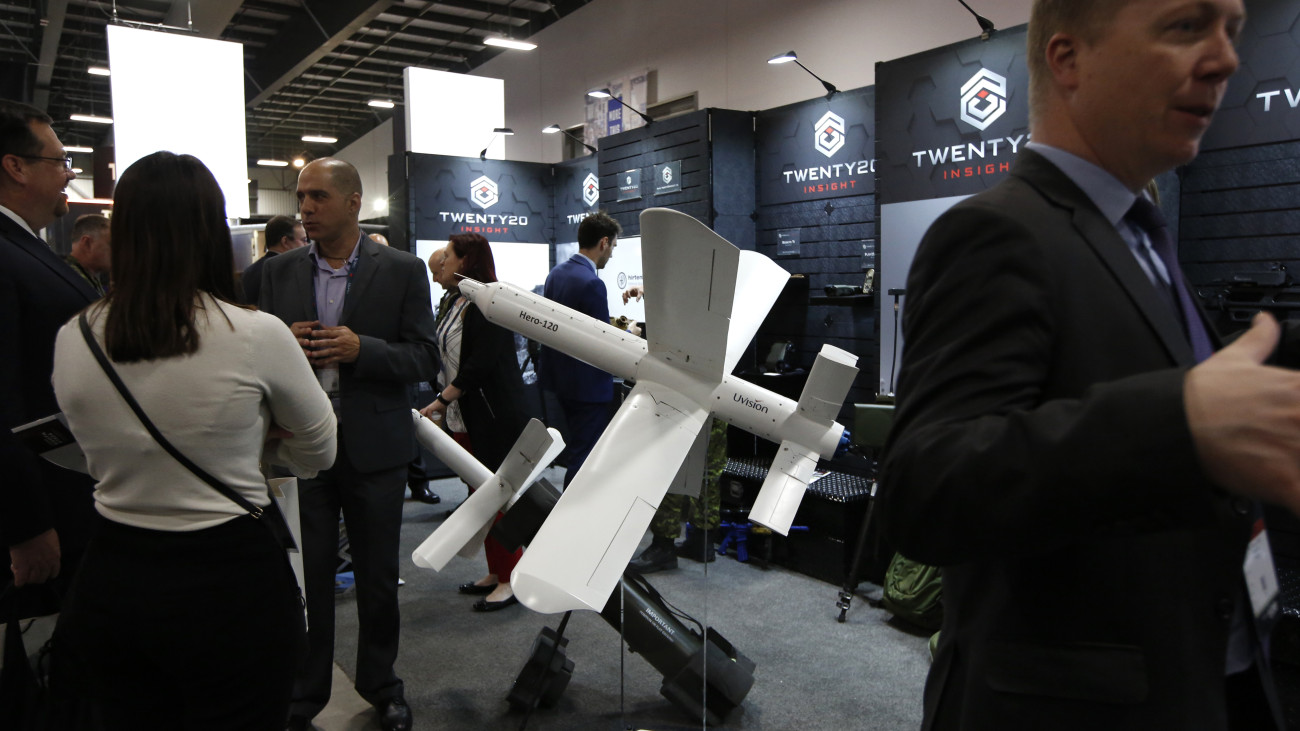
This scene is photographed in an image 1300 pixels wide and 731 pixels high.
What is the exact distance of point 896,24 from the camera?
632cm

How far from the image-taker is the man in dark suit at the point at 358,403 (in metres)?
2.45

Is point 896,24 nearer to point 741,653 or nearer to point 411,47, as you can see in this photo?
point 741,653

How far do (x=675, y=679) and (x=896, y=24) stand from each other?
5.64 metres

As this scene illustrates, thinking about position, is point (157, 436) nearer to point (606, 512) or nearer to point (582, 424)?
point (606, 512)

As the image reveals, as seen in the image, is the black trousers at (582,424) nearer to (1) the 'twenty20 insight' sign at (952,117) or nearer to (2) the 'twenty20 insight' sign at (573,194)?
(1) the 'twenty20 insight' sign at (952,117)

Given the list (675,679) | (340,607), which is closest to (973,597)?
(675,679)

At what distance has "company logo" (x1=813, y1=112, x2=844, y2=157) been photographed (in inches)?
230

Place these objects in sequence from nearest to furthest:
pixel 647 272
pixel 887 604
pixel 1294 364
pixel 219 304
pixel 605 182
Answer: pixel 1294 364 → pixel 219 304 → pixel 647 272 → pixel 887 604 → pixel 605 182

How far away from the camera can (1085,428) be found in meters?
0.54

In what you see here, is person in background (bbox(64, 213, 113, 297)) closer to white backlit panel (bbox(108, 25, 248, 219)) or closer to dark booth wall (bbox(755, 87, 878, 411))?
white backlit panel (bbox(108, 25, 248, 219))

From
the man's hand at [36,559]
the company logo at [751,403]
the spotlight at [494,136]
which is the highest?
the spotlight at [494,136]

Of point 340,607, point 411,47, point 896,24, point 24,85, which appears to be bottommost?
point 340,607

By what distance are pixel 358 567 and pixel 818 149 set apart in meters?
4.64

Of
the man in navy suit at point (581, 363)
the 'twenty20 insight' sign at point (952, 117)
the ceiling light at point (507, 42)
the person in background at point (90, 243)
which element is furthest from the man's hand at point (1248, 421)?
the ceiling light at point (507, 42)
